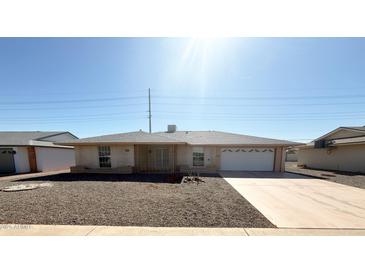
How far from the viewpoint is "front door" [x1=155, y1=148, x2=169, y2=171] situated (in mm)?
13555

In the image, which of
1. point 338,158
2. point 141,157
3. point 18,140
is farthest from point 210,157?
point 18,140

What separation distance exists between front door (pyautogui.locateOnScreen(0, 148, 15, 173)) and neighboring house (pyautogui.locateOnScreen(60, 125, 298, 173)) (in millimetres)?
6120

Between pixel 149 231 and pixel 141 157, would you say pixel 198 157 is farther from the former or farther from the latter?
pixel 149 231

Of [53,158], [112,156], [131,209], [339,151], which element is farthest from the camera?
[339,151]

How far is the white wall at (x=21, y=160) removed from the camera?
45.2ft

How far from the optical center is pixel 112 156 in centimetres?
1275

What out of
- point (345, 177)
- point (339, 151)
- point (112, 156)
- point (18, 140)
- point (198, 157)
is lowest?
point (345, 177)

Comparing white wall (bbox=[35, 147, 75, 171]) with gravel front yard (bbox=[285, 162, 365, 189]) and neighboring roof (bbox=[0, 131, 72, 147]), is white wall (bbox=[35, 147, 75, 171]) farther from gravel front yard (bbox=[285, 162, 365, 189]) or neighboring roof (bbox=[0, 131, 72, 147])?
gravel front yard (bbox=[285, 162, 365, 189])

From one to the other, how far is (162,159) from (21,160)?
11.7m

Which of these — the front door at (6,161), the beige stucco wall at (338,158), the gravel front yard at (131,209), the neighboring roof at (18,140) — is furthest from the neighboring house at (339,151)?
the front door at (6,161)

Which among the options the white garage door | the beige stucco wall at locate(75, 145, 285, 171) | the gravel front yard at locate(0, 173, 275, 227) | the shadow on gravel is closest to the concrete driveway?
the gravel front yard at locate(0, 173, 275, 227)

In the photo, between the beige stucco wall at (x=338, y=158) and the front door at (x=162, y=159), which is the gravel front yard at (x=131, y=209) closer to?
the front door at (x=162, y=159)

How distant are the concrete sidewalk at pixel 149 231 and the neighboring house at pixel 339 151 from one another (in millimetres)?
15525

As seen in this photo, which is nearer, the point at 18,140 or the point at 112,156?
the point at 112,156
